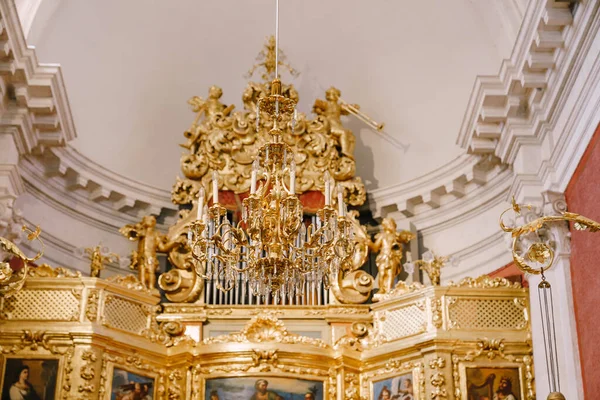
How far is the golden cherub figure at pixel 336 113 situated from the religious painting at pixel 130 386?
5.05 m

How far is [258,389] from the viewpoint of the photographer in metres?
14.3

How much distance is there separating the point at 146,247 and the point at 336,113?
389 centimetres

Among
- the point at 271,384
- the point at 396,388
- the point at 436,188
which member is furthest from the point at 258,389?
the point at 436,188

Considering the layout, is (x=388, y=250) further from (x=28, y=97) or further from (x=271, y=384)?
(x=28, y=97)

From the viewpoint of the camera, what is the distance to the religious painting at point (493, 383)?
13.7 metres

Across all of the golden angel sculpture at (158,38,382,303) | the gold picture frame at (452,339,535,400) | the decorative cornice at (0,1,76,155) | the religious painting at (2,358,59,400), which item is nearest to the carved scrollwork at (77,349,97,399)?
the religious painting at (2,358,59,400)

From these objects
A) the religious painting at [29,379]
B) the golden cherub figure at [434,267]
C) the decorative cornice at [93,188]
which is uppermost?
the decorative cornice at [93,188]

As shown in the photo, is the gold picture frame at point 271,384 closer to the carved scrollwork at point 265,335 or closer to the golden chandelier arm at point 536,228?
the carved scrollwork at point 265,335

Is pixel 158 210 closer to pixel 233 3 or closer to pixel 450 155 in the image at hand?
pixel 233 3

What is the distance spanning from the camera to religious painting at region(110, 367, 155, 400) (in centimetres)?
1395

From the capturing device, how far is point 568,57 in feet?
41.2

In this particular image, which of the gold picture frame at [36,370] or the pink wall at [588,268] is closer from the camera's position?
the pink wall at [588,268]

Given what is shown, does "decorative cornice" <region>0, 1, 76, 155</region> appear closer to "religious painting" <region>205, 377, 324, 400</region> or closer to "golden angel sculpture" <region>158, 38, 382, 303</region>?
"golden angel sculpture" <region>158, 38, 382, 303</region>

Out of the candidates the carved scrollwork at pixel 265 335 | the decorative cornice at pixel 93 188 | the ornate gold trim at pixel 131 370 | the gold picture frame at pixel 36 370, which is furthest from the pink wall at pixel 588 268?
the decorative cornice at pixel 93 188
